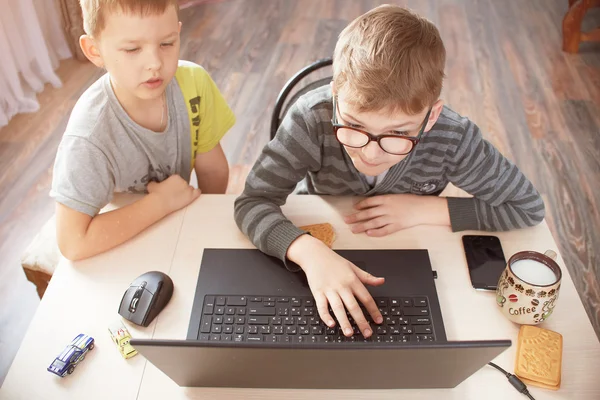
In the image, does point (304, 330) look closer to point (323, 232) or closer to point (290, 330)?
point (290, 330)

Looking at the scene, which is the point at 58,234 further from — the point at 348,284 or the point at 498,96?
the point at 498,96

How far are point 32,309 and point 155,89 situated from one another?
109 centimetres

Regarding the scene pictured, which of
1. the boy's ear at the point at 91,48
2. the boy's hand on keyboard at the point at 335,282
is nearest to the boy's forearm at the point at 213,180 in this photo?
the boy's ear at the point at 91,48

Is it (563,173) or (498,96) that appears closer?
(563,173)

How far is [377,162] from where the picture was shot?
96cm

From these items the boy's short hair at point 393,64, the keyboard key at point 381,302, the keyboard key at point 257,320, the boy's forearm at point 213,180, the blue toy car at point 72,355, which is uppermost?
the boy's short hair at point 393,64

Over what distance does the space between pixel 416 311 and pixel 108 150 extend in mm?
701

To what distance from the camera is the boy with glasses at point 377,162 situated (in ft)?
2.90

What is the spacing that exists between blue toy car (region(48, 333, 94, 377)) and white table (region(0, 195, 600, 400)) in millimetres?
11

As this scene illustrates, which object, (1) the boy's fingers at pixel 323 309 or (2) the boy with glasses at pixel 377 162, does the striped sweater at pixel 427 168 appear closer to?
(2) the boy with glasses at pixel 377 162

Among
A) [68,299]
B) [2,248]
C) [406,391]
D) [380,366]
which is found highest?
[380,366]

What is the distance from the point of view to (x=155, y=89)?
1102 mm

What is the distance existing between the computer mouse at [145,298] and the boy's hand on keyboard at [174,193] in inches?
8.2

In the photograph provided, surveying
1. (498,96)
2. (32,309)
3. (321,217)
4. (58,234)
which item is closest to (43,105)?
(32,309)
